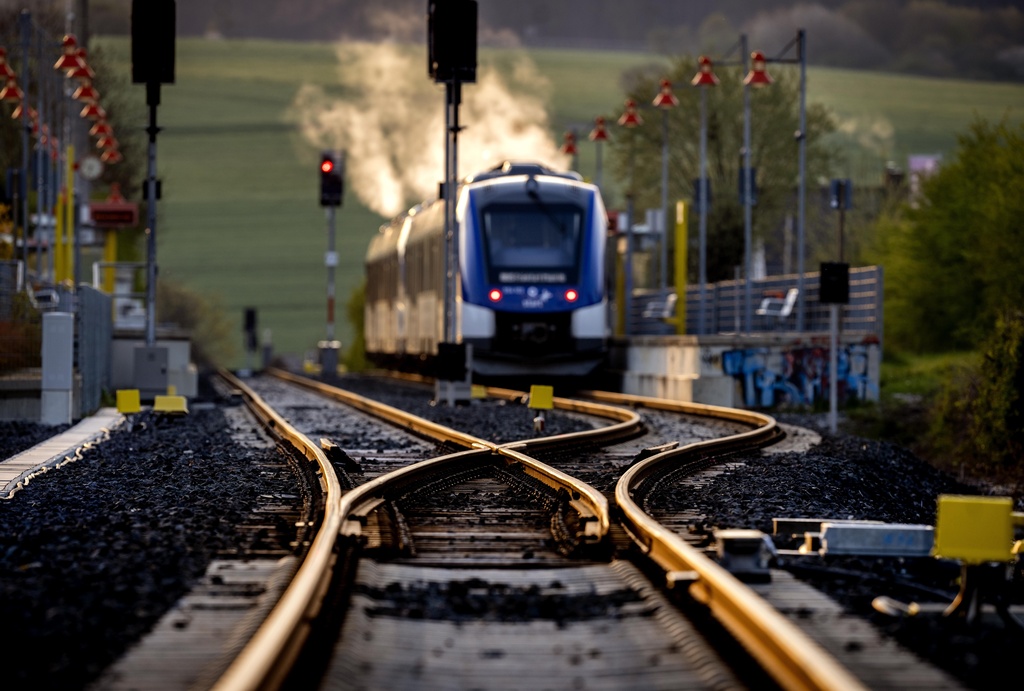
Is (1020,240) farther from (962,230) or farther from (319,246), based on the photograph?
(319,246)

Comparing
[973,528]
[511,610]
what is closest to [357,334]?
[511,610]

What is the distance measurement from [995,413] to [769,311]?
16.4 metres

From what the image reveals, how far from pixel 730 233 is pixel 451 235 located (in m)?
33.6

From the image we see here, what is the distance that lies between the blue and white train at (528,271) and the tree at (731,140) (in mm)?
36113

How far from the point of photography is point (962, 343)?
39844 millimetres

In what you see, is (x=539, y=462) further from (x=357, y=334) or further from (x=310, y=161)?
(x=310, y=161)

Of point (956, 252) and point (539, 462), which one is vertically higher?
point (956, 252)

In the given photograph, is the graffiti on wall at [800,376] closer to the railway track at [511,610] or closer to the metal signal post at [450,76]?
the metal signal post at [450,76]

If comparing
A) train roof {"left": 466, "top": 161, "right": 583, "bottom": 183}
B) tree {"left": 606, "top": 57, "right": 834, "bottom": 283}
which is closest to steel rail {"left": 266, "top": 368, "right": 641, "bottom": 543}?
train roof {"left": 466, "top": 161, "right": 583, "bottom": 183}

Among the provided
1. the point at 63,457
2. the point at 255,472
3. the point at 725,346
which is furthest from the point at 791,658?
the point at 725,346

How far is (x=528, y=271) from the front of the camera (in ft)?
94.8

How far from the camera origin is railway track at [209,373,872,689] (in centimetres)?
548

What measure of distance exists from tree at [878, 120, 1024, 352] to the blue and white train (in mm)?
10658

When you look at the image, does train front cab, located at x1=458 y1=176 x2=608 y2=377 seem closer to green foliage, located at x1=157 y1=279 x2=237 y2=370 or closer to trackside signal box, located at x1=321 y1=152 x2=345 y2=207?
trackside signal box, located at x1=321 y1=152 x2=345 y2=207
